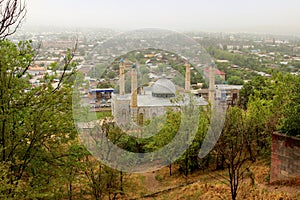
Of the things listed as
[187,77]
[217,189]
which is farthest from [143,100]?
[217,189]

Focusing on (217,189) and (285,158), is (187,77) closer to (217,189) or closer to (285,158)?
(217,189)

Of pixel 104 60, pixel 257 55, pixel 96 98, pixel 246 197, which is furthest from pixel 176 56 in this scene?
pixel 257 55

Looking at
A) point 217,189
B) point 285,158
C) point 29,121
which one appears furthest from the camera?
point 217,189

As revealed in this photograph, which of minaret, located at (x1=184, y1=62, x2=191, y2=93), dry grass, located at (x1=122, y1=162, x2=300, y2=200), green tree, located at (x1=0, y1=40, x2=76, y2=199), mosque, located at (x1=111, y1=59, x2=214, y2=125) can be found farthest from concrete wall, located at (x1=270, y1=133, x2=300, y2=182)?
A: green tree, located at (x1=0, y1=40, x2=76, y2=199)

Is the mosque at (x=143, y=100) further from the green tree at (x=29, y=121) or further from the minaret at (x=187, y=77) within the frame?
the green tree at (x=29, y=121)

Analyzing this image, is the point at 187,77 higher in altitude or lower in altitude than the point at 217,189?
higher

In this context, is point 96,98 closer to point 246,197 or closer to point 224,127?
point 224,127
